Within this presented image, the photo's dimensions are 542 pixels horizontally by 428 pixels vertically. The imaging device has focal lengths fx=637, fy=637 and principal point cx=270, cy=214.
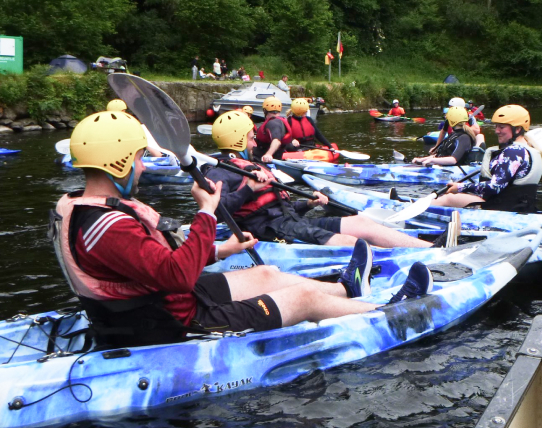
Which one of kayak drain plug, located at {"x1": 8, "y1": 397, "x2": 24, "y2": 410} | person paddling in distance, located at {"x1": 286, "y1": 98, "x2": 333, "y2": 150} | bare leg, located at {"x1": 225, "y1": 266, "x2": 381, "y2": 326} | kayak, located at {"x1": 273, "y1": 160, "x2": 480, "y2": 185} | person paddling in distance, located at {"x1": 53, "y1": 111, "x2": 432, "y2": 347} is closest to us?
person paddling in distance, located at {"x1": 53, "y1": 111, "x2": 432, "y2": 347}

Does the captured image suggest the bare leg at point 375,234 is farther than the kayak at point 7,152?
No

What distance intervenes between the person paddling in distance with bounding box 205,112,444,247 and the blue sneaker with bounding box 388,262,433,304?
54.4 inches

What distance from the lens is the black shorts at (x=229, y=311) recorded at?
11.8 ft

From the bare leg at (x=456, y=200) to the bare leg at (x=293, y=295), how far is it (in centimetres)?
351

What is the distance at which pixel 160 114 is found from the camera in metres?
3.46

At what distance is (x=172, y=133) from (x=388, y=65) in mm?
40355

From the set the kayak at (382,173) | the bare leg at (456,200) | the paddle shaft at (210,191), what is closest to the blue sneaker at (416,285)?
the paddle shaft at (210,191)

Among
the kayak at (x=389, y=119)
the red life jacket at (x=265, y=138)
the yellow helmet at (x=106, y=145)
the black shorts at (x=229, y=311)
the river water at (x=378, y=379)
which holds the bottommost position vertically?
the kayak at (x=389, y=119)

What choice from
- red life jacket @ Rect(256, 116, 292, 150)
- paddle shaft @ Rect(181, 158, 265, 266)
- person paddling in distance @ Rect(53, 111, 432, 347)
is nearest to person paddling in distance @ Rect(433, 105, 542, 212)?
paddle shaft @ Rect(181, 158, 265, 266)

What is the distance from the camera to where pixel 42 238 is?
7.19 metres

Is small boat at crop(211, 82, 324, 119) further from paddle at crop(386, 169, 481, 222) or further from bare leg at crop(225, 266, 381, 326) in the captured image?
bare leg at crop(225, 266, 381, 326)

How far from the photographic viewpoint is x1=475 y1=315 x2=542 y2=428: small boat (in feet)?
5.87

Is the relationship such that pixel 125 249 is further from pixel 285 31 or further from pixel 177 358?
pixel 285 31

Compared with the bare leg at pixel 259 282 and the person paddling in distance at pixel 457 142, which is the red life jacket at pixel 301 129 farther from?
the bare leg at pixel 259 282
